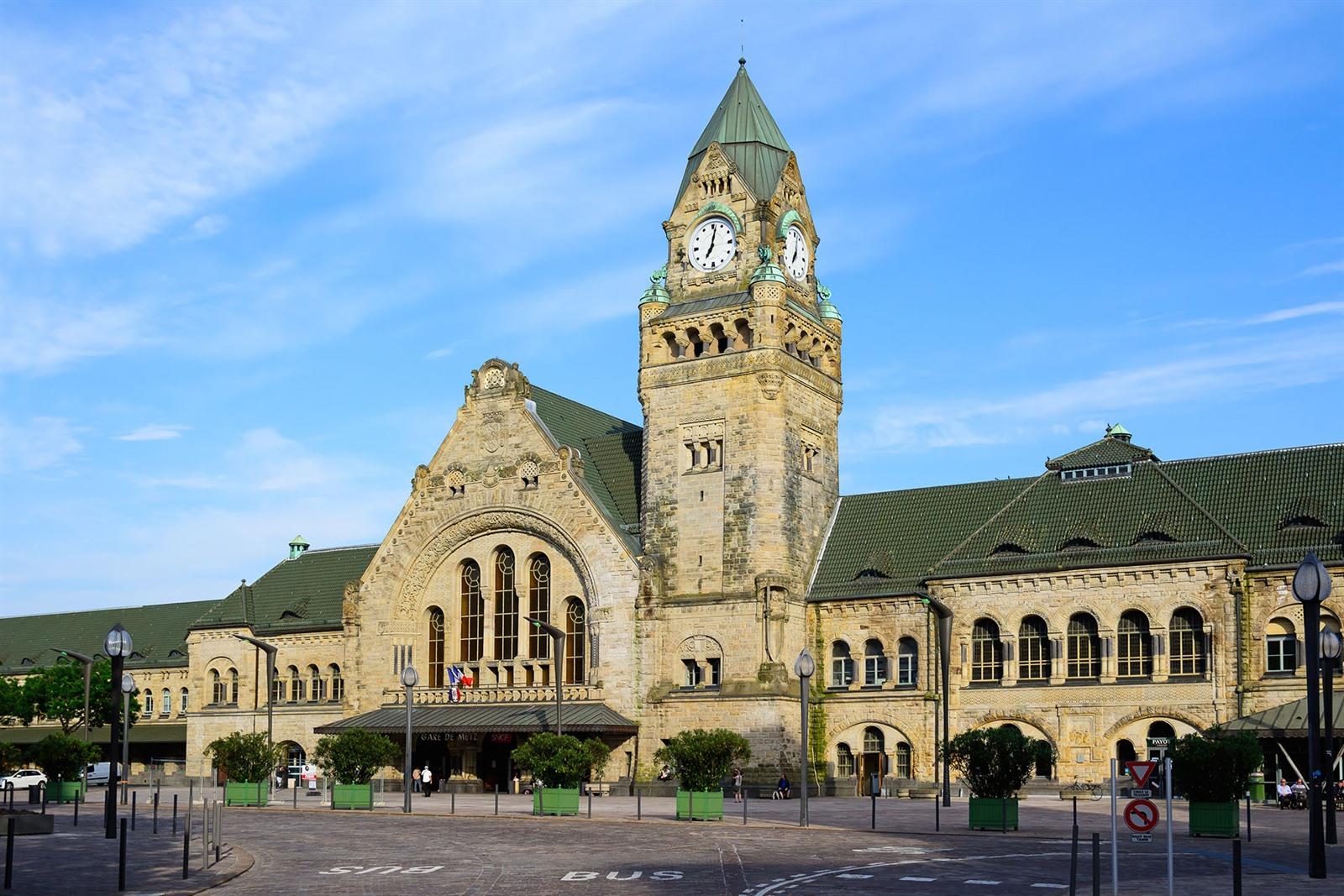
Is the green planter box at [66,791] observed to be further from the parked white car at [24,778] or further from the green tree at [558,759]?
the parked white car at [24,778]

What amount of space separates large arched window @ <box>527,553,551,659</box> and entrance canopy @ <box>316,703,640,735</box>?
3.33 metres

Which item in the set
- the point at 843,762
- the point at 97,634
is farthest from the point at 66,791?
the point at 97,634

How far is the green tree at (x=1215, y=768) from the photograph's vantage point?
116 feet

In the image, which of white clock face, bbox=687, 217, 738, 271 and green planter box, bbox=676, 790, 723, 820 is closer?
green planter box, bbox=676, 790, 723, 820

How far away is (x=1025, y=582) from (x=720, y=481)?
1403 centimetres

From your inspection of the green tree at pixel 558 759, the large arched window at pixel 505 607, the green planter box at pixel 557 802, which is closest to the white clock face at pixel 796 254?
the large arched window at pixel 505 607

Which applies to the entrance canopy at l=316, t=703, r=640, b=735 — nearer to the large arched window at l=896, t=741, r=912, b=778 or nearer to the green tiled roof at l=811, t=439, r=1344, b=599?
the green tiled roof at l=811, t=439, r=1344, b=599

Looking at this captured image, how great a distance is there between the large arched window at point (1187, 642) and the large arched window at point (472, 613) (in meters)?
32.3

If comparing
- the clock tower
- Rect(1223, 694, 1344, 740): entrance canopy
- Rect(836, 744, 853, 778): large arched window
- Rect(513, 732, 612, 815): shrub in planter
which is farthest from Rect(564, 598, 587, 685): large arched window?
Rect(1223, 694, 1344, 740): entrance canopy

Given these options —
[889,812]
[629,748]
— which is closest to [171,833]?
[889,812]

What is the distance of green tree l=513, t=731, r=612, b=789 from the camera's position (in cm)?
4762

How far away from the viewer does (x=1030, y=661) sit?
62156 millimetres

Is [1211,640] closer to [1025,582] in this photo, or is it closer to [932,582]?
[1025,582]

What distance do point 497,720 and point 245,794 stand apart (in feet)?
47.9
